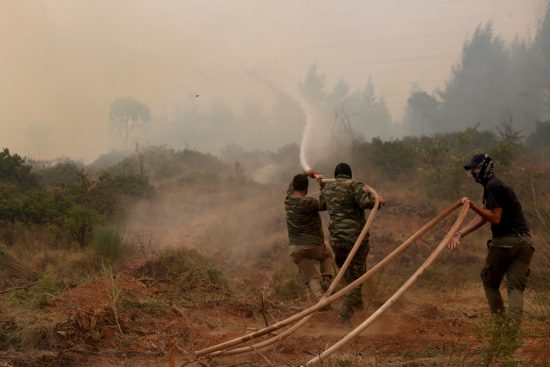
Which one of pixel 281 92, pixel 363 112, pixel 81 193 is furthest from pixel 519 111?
pixel 81 193

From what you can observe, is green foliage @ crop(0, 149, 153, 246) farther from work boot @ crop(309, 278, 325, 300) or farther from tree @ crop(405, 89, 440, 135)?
tree @ crop(405, 89, 440, 135)

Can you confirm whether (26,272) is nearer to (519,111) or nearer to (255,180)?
(255,180)

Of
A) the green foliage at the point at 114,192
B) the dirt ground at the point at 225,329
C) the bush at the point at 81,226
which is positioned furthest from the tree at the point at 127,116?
the dirt ground at the point at 225,329

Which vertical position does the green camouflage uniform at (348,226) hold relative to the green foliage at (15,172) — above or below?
below

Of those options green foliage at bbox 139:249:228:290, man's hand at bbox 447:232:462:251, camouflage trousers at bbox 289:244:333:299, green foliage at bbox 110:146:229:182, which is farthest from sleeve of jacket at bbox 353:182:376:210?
green foliage at bbox 110:146:229:182

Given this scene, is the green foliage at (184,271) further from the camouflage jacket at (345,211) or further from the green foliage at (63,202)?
the camouflage jacket at (345,211)

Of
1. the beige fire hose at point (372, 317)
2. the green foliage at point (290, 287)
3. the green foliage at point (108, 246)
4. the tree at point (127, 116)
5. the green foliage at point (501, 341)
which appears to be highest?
the tree at point (127, 116)

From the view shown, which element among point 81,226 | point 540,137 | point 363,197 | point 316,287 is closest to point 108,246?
point 81,226

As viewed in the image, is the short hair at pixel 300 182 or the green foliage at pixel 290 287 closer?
the short hair at pixel 300 182

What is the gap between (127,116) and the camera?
58.6 m

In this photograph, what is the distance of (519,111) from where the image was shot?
50125mm

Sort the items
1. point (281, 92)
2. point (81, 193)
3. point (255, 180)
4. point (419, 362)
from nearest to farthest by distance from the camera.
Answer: point (419, 362) → point (81, 193) → point (255, 180) → point (281, 92)

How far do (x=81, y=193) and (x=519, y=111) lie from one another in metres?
45.6

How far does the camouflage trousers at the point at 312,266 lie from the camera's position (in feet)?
22.7
